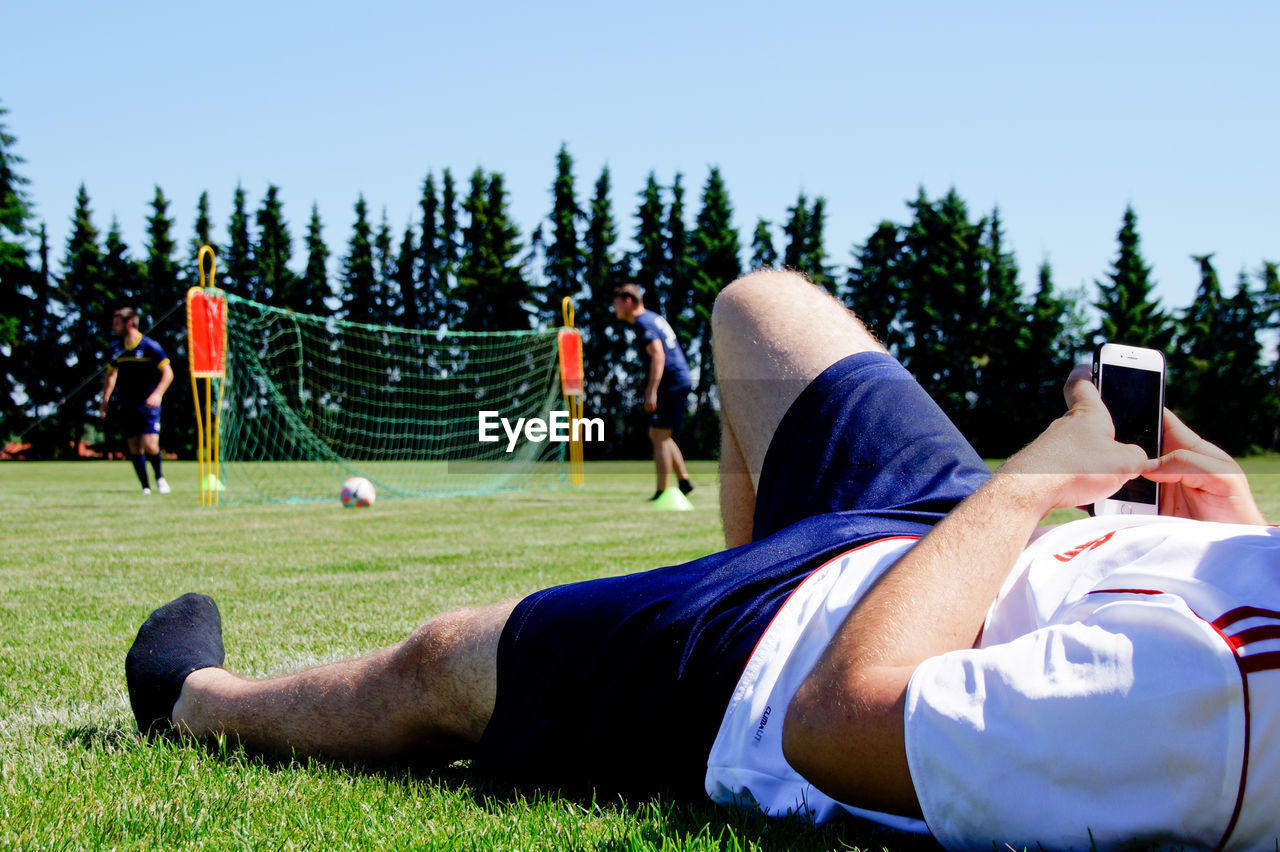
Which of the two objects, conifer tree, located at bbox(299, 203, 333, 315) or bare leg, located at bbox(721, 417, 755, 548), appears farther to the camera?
conifer tree, located at bbox(299, 203, 333, 315)

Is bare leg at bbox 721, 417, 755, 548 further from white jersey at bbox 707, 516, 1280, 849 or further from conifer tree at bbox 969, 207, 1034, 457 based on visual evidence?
conifer tree at bbox 969, 207, 1034, 457

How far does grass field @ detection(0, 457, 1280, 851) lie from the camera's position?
1396 millimetres

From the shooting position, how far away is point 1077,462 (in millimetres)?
1417

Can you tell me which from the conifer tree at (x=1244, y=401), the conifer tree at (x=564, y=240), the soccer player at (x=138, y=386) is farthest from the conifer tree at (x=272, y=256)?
the conifer tree at (x=1244, y=401)

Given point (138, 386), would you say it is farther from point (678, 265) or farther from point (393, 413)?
point (678, 265)

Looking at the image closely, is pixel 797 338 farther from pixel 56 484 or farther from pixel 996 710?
pixel 56 484

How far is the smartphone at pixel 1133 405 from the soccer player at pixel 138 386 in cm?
1118

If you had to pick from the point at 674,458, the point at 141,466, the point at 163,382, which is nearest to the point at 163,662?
the point at 674,458

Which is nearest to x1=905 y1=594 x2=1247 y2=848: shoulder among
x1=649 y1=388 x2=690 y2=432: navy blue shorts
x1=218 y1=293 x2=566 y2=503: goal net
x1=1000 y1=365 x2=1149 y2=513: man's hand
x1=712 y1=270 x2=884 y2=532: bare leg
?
x1=1000 y1=365 x2=1149 y2=513: man's hand

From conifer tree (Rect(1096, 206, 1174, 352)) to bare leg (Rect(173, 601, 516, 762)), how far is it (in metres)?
39.8

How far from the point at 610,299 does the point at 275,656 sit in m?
38.0

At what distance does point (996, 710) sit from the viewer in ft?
3.53

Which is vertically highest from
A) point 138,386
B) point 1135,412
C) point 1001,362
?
point 1001,362

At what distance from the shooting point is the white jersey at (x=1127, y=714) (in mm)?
1005
